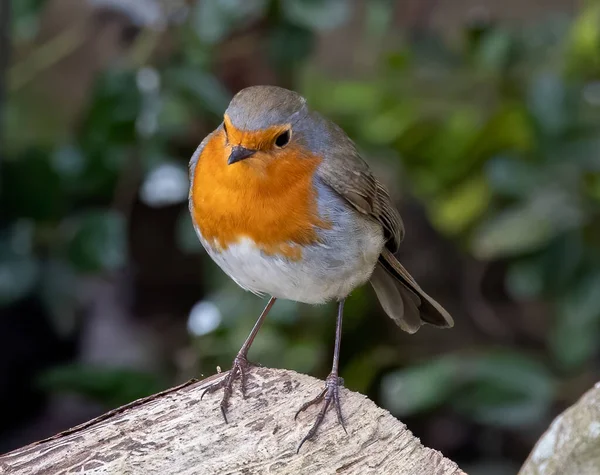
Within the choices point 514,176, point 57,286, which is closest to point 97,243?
point 57,286

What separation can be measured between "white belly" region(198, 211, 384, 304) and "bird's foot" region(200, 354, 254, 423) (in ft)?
0.61

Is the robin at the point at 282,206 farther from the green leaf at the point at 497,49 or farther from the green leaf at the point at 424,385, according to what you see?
the green leaf at the point at 497,49

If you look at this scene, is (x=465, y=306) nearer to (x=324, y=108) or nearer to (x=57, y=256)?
(x=324, y=108)

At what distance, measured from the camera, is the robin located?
206 centimetres

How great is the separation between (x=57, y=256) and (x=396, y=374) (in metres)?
1.22

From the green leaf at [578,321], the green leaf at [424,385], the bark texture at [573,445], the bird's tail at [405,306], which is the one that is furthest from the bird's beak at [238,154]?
the green leaf at [578,321]

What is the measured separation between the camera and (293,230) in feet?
6.93

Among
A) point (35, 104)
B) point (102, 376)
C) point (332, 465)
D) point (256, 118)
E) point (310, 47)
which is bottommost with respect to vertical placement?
point (332, 465)

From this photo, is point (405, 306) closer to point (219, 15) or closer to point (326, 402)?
point (326, 402)

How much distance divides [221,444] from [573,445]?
746 millimetres

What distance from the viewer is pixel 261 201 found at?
2.09 m

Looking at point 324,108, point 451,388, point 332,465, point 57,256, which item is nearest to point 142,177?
point 57,256

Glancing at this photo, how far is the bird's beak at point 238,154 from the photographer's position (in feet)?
6.54

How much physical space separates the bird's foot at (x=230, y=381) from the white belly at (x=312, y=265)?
18cm
